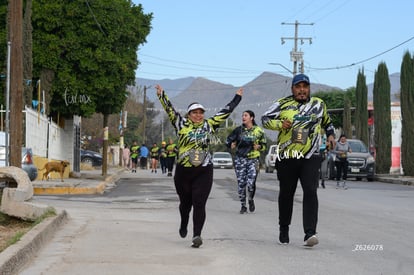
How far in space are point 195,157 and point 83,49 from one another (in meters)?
19.1

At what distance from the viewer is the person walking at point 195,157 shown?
9.24 meters

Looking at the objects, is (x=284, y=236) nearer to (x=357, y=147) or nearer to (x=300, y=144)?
(x=300, y=144)

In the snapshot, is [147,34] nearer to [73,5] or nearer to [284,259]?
[73,5]

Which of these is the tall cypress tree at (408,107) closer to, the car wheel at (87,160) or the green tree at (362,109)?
the green tree at (362,109)

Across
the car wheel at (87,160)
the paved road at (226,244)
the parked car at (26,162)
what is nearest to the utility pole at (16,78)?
Answer: the parked car at (26,162)

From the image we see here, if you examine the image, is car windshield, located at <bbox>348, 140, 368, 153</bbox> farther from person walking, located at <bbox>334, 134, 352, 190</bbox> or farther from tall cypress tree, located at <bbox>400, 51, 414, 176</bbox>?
person walking, located at <bbox>334, 134, 352, 190</bbox>

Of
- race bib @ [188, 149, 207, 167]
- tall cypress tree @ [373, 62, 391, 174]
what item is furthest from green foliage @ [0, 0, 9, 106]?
tall cypress tree @ [373, 62, 391, 174]

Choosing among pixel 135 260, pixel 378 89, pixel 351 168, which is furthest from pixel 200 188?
pixel 378 89

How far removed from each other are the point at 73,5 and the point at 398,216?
16737mm

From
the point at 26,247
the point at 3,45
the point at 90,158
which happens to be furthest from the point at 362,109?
the point at 26,247

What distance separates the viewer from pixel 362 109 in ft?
153

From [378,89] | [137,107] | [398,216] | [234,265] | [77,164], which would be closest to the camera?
[234,265]

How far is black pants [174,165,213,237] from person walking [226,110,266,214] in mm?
4984

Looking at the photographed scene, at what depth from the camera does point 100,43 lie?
2794 cm
